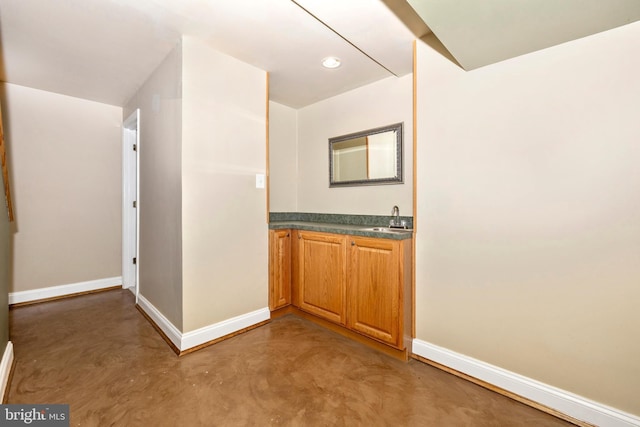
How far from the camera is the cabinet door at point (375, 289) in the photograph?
2.02 m

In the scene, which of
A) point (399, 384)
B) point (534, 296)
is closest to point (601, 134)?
point (534, 296)

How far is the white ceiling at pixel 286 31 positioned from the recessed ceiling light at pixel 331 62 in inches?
2.3

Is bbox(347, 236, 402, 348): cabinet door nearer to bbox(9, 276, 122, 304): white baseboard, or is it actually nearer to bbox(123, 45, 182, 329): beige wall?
bbox(123, 45, 182, 329): beige wall

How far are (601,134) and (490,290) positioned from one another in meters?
1.00

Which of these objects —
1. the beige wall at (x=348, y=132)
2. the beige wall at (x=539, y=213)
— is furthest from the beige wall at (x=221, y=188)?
the beige wall at (x=539, y=213)

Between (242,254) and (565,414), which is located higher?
(242,254)

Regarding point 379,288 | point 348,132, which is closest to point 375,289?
point 379,288

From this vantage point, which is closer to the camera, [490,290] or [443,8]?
[443,8]

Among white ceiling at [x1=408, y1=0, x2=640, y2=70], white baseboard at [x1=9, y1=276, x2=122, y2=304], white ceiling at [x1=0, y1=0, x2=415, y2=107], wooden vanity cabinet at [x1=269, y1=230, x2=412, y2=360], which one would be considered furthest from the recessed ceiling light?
white baseboard at [x1=9, y1=276, x2=122, y2=304]

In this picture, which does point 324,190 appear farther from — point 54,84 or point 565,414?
point 54,84

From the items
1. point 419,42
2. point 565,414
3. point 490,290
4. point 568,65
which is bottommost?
point 565,414

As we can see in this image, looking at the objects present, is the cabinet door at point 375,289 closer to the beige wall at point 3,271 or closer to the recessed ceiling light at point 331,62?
the recessed ceiling light at point 331,62

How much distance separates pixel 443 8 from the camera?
4.34 ft

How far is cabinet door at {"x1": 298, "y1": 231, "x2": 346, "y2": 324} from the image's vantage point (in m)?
2.38
